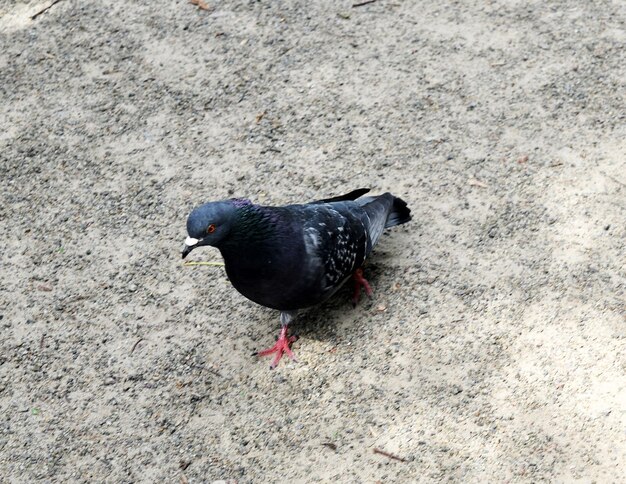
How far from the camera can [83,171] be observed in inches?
237

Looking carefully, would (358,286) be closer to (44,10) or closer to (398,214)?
(398,214)

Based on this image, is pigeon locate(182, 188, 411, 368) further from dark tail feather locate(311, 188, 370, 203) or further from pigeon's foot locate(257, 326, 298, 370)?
dark tail feather locate(311, 188, 370, 203)

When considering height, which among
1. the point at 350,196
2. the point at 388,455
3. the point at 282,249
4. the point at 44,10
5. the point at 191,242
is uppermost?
the point at 191,242

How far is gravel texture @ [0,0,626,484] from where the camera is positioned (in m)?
4.20

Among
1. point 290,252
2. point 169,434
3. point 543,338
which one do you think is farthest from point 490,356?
point 169,434

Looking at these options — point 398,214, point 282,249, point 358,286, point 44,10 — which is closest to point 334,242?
point 282,249

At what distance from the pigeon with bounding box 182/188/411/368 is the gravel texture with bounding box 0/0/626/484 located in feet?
1.13

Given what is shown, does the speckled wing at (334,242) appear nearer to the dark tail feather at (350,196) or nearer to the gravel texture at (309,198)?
the dark tail feather at (350,196)

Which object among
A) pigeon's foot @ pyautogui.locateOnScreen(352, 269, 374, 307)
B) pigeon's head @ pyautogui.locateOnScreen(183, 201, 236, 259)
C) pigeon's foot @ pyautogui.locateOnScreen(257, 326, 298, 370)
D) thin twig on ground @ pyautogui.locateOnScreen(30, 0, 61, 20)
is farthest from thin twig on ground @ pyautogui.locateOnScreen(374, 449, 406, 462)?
thin twig on ground @ pyautogui.locateOnScreen(30, 0, 61, 20)

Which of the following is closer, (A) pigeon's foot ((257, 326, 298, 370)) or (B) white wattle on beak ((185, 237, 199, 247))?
(B) white wattle on beak ((185, 237, 199, 247))

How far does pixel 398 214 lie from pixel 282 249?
1.07m

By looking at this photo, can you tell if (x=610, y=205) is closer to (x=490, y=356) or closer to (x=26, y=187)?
(x=490, y=356)

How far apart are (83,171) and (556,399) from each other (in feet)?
12.0

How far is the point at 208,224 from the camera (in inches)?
165
